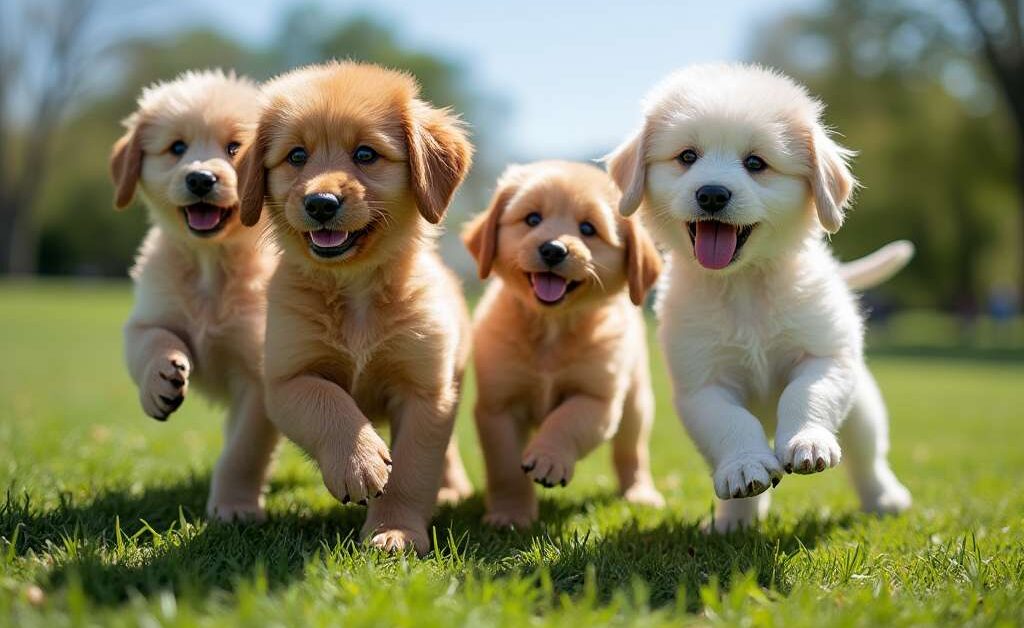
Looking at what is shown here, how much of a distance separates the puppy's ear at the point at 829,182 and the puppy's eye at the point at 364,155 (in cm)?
176

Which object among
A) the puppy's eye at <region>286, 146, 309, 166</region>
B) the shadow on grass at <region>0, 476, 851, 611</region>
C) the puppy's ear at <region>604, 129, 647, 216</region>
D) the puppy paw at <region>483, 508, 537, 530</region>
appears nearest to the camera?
the shadow on grass at <region>0, 476, 851, 611</region>

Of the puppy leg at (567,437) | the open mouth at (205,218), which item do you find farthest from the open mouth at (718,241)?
the open mouth at (205,218)

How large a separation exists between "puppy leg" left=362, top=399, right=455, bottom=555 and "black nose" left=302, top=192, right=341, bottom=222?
83cm

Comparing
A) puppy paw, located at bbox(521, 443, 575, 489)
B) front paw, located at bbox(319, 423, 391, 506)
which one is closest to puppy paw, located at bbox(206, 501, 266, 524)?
front paw, located at bbox(319, 423, 391, 506)

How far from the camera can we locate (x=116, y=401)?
884 cm

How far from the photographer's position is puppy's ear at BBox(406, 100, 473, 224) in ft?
12.0

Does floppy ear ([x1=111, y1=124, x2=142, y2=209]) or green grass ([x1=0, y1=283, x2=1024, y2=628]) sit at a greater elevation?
floppy ear ([x1=111, y1=124, x2=142, y2=209])

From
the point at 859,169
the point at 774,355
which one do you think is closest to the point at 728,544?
the point at 774,355

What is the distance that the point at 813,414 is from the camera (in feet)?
11.1

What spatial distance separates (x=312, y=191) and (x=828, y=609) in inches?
87.4

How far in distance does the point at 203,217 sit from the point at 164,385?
0.85 meters

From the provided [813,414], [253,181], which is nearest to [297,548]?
[253,181]

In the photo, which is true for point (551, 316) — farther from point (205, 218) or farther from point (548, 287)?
point (205, 218)

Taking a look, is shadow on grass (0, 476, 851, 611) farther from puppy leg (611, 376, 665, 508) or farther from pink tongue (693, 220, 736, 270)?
pink tongue (693, 220, 736, 270)
